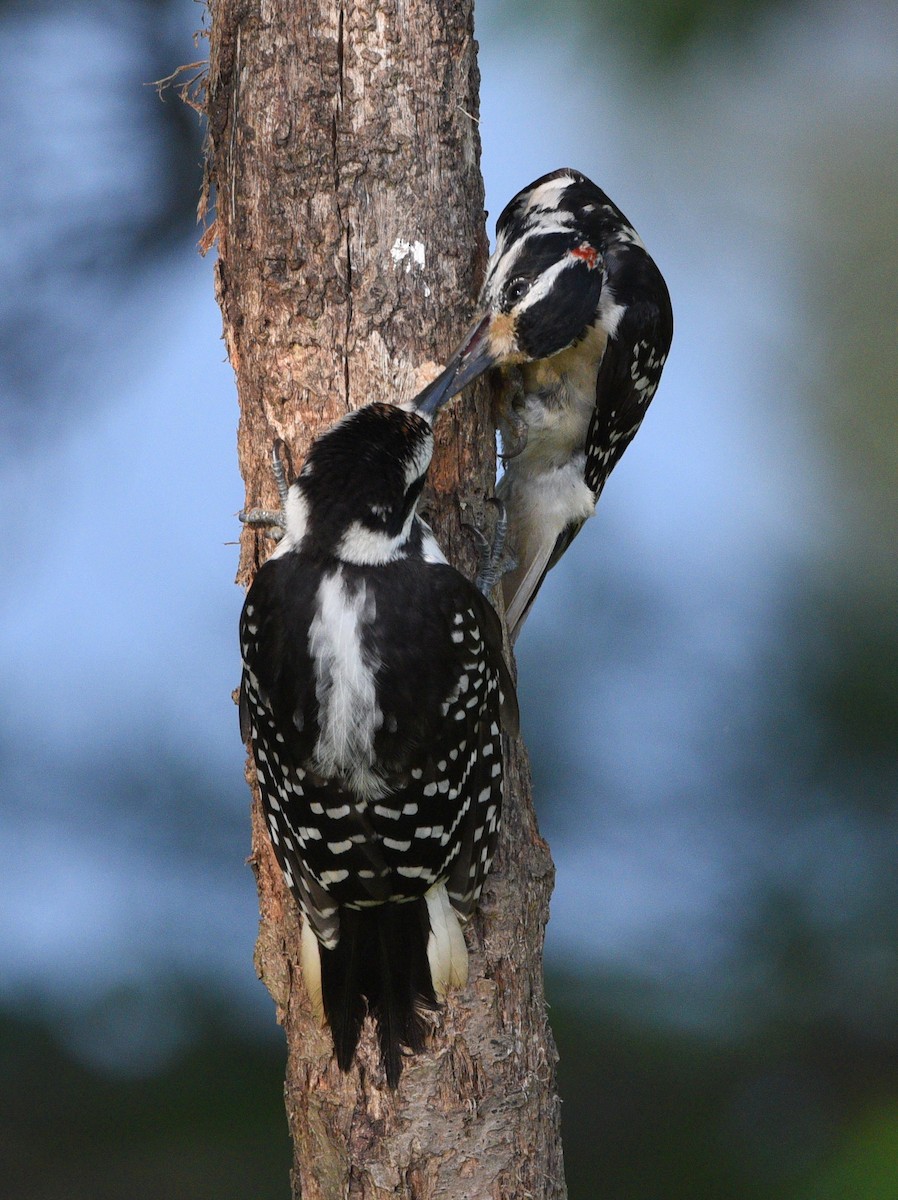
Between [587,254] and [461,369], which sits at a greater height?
[587,254]

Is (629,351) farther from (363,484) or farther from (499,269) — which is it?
(363,484)

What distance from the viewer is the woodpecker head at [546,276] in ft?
5.19

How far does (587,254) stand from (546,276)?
0.35 feet

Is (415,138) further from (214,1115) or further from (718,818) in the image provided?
(214,1115)

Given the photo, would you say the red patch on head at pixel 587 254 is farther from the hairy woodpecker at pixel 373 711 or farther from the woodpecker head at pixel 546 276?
the hairy woodpecker at pixel 373 711

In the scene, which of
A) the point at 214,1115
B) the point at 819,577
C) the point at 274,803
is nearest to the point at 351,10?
the point at 274,803

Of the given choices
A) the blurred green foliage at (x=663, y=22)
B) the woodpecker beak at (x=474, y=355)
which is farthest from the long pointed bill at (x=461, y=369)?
the blurred green foliage at (x=663, y=22)

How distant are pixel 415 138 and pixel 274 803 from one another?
874 millimetres

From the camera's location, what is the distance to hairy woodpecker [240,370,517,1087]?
1.35 m

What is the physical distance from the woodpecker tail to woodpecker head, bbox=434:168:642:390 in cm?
66

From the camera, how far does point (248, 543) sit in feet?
5.35

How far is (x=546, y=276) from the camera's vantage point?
165cm

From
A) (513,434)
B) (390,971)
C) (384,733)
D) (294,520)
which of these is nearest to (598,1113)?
(390,971)

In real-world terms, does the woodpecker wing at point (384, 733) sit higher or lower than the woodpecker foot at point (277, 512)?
lower
